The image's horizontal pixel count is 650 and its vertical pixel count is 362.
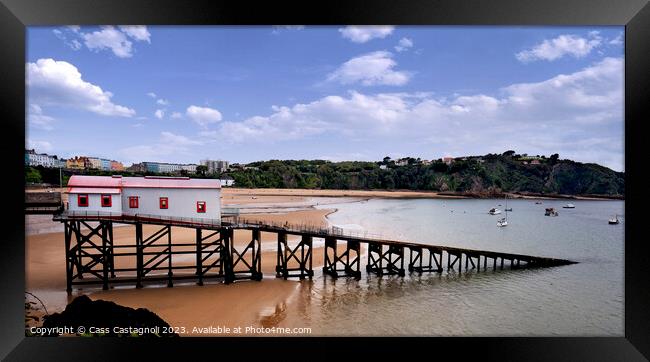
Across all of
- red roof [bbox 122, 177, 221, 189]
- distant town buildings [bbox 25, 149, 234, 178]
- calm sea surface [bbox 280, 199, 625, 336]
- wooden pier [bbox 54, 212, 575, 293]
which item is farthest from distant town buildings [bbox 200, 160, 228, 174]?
calm sea surface [bbox 280, 199, 625, 336]

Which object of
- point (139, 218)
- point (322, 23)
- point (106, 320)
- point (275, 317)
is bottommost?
point (275, 317)

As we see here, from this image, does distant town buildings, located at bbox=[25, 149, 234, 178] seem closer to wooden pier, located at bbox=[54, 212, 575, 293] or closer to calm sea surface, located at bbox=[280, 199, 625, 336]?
wooden pier, located at bbox=[54, 212, 575, 293]

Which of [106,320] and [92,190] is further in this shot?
[92,190]

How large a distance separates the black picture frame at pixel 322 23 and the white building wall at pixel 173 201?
3.14 metres

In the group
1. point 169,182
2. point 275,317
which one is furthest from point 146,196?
point 275,317

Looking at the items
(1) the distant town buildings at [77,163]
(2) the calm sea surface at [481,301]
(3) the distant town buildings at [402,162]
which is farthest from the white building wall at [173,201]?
(3) the distant town buildings at [402,162]

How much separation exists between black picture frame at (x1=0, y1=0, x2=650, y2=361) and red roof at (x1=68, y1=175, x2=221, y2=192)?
2.88 meters

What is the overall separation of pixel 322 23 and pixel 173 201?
269 inches

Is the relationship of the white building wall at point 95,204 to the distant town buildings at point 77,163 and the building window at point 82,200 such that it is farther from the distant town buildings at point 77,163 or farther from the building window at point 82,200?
the distant town buildings at point 77,163

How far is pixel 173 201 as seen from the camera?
990 centimetres

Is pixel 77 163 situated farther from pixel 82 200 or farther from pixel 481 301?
pixel 481 301

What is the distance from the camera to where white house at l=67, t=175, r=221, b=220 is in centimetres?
949

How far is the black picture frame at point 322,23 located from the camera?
241 inches
